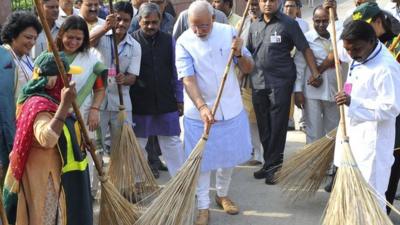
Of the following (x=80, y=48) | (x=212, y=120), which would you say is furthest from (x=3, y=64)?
(x=212, y=120)

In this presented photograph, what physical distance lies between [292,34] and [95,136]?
2.02 m

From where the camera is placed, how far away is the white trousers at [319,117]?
5523mm

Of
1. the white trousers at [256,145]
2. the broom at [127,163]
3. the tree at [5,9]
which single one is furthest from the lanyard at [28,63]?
the tree at [5,9]

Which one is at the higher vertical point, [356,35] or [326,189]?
[356,35]

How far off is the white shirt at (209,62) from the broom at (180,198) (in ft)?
0.88

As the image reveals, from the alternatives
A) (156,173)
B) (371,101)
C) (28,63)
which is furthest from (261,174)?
(28,63)

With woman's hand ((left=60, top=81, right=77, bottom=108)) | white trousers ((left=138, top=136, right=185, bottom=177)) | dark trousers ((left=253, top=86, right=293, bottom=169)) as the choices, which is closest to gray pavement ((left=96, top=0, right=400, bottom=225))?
dark trousers ((left=253, top=86, right=293, bottom=169))

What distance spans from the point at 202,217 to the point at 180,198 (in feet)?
1.60

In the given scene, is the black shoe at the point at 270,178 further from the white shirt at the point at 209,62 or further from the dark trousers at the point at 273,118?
the white shirt at the point at 209,62

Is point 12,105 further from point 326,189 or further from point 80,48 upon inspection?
point 326,189

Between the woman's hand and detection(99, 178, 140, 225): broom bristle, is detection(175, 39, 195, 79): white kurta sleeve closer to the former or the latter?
detection(99, 178, 140, 225): broom bristle

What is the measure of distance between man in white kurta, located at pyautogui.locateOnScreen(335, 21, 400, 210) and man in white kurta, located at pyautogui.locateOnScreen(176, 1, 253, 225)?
101 centimetres

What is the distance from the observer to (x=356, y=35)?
3516mm

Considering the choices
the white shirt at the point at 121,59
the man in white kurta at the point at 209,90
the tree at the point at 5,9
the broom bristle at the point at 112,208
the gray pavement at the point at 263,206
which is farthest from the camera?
the tree at the point at 5,9
